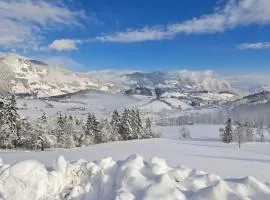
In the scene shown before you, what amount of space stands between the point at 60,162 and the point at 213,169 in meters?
24.1

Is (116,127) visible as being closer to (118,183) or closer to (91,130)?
(91,130)

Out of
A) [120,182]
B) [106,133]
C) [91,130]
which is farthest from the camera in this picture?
[106,133]

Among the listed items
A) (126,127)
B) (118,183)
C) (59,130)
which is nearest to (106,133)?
(126,127)

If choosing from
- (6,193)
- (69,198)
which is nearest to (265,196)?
(69,198)

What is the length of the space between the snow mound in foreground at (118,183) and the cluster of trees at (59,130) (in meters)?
57.7

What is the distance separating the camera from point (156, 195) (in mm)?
12344

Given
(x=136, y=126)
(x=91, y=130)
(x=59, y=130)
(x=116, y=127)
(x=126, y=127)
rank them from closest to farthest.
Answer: (x=59, y=130) < (x=91, y=130) < (x=126, y=127) < (x=116, y=127) < (x=136, y=126)

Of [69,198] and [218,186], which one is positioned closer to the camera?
[218,186]

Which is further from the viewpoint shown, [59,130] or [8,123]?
[59,130]

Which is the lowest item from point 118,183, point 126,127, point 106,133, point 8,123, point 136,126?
point 106,133

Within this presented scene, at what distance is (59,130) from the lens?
8894cm

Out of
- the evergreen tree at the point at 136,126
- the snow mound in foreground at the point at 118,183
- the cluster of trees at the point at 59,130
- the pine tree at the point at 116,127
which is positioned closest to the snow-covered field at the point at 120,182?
the snow mound in foreground at the point at 118,183

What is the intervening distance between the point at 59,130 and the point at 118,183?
77479 millimetres

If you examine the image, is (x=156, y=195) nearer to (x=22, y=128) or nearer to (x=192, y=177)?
(x=192, y=177)
